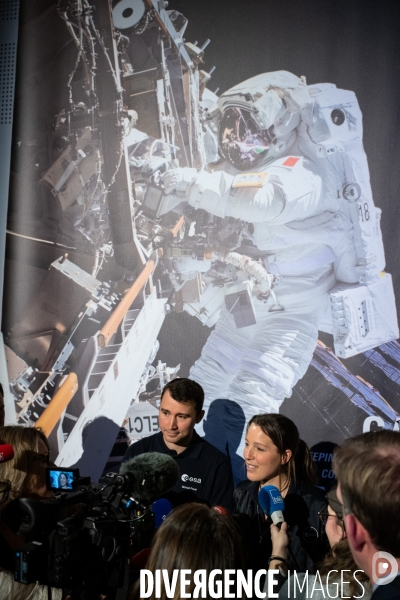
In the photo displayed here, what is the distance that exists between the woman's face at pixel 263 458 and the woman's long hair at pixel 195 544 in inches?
47.6

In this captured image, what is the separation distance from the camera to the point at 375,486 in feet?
3.80

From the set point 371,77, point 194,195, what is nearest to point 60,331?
point 194,195

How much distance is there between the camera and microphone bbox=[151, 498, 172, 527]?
6.18 feet

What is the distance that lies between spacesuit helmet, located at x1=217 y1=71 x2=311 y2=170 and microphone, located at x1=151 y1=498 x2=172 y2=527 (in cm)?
244

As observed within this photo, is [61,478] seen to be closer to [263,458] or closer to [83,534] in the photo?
[83,534]

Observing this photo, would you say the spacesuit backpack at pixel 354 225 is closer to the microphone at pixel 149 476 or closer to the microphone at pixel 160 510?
the microphone at pixel 160 510

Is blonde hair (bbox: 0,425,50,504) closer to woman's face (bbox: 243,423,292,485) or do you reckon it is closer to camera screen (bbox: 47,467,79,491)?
camera screen (bbox: 47,467,79,491)

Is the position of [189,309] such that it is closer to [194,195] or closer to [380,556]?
[194,195]

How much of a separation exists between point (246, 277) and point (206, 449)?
131 cm

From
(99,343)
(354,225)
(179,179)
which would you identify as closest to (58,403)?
(99,343)

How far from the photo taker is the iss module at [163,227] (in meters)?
3.62

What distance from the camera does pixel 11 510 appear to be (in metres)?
1.38
